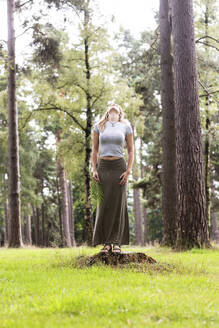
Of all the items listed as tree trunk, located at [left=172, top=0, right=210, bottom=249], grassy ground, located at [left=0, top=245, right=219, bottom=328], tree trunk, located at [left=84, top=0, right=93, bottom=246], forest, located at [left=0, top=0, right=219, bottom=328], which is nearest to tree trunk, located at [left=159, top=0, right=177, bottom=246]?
forest, located at [left=0, top=0, right=219, bottom=328]

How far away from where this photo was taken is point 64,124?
579 inches

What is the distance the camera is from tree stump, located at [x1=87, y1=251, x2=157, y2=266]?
558 cm

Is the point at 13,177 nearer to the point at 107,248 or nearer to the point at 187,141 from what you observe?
the point at 187,141

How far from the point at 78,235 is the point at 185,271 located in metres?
42.6

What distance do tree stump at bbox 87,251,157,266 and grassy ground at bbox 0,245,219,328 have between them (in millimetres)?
387

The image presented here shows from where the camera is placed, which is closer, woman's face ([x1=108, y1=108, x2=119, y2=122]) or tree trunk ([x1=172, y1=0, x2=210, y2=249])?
woman's face ([x1=108, y1=108, x2=119, y2=122])

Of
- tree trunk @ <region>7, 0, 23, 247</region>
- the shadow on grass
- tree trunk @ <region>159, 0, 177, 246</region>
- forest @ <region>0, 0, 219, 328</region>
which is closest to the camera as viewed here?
forest @ <region>0, 0, 219, 328</region>

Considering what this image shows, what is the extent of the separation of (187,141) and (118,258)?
3.57 meters

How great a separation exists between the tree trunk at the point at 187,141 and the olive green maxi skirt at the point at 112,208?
2550 millimetres

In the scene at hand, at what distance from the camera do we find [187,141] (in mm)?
8289

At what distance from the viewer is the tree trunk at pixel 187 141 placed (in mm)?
8094

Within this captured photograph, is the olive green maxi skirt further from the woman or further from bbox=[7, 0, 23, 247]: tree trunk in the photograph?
bbox=[7, 0, 23, 247]: tree trunk

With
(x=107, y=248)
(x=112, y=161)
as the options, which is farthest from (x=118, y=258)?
(x=112, y=161)

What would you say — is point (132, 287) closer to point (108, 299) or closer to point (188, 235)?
point (108, 299)
